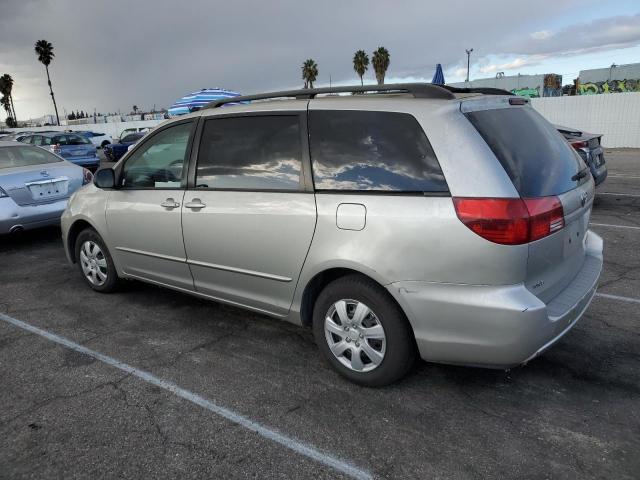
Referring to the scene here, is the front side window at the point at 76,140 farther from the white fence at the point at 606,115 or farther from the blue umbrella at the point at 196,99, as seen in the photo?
the white fence at the point at 606,115

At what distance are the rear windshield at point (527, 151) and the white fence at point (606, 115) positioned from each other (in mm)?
20027

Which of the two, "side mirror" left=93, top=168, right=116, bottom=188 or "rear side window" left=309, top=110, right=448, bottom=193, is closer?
"rear side window" left=309, top=110, right=448, bottom=193

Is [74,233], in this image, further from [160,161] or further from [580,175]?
[580,175]

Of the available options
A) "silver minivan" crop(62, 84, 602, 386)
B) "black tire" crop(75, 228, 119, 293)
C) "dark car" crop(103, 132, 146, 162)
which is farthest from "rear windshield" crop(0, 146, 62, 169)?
"dark car" crop(103, 132, 146, 162)

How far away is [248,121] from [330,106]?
0.71 meters

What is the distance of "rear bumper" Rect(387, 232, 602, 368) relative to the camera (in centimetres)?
263

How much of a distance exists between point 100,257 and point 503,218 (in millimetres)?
3938

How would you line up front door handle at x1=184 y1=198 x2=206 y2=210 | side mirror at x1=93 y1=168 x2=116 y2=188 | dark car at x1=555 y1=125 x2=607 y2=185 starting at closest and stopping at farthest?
front door handle at x1=184 y1=198 x2=206 y2=210 → side mirror at x1=93 y1=168 x2=116 y2=188 → dark car at x1=555 y1=125 x2=607 y2=185

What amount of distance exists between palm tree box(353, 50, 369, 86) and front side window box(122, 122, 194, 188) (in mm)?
58635

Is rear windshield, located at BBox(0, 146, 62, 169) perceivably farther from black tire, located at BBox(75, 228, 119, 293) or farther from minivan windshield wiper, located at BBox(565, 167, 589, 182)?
minivan windshield wiper, located at BBox(565, 167, 589, 182)

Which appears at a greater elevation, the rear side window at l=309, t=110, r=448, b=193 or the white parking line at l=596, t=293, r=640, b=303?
the rear side window at l=309, t=110, r=448, b=193

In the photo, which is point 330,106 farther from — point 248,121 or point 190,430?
point 190,430

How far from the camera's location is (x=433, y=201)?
2762 mm

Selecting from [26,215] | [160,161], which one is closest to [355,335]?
[160,161]
